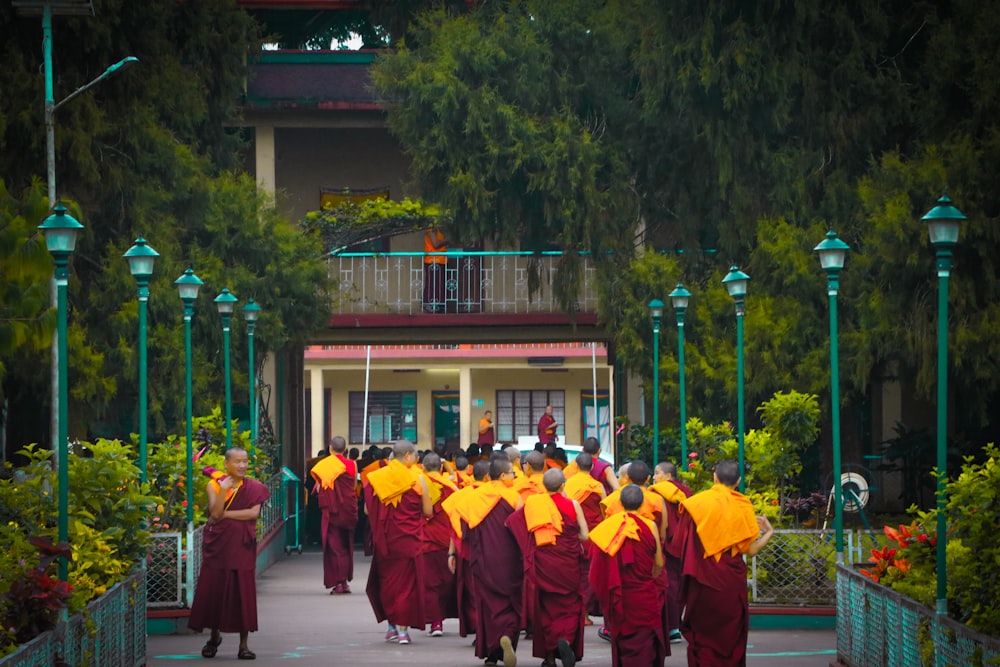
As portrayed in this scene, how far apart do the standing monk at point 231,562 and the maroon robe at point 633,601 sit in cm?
320

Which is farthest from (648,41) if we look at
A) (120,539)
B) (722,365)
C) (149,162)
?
(120,539)

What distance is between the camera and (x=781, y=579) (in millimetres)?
17422

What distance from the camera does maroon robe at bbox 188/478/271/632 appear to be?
49.5ft

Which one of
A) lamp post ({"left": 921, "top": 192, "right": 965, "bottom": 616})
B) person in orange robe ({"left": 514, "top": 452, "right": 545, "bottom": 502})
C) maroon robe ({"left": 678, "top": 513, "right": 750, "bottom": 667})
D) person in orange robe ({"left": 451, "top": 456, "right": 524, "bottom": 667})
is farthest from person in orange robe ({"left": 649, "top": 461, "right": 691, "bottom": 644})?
lamp post ({"left": 921, "top": 192, "right": 965, "bottom": 616})

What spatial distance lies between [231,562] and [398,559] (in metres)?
2.37

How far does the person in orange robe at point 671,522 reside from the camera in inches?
613

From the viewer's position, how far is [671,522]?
16078 millimetres

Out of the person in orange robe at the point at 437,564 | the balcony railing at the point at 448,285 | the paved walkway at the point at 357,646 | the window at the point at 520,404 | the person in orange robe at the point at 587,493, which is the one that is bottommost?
the paved walkway at the point at 357,646

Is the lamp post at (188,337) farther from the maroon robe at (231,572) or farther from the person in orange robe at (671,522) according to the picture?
the person in orange robe at (671,522)

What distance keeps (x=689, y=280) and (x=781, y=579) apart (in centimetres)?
1056

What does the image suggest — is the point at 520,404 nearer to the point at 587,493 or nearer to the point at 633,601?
the point at 587,493

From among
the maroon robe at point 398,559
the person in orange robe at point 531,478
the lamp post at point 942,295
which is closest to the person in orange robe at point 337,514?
the maroon robe at point 398,559

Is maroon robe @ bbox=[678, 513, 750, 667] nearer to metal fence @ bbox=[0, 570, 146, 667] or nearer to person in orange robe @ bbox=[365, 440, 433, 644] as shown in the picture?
metal fence @ bbox=[0, 570, 146, 667]

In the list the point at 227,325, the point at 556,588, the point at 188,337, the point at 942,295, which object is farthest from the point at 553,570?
the point at 227,325
